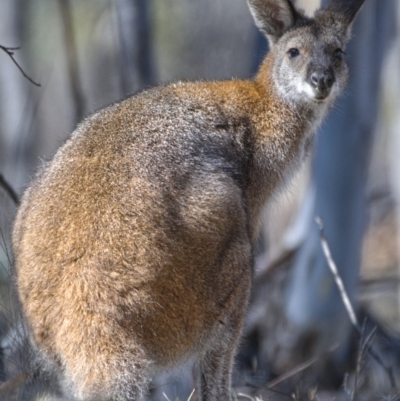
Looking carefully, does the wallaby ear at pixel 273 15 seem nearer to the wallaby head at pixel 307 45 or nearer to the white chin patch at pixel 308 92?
the wallaby head at pixel 307 45

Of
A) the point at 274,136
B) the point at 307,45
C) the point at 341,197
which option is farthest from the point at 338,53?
the point at 341,197

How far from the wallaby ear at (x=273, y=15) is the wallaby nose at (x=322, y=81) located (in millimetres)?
625

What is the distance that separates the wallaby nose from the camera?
18.4 ft

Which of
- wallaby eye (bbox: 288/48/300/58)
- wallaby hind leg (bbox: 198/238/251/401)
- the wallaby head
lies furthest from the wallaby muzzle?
wallaby hind leg (bbox: 198/238/251/401)

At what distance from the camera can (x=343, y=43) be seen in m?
6.05

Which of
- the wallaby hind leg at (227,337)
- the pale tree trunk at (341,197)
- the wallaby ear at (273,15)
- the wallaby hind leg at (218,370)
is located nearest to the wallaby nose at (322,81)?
the wallaby ear at (273,15)

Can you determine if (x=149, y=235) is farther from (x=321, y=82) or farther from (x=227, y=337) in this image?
(x=321, y=82)

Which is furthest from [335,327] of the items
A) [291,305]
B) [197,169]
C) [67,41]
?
[67,41]

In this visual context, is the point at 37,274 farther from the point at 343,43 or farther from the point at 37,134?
the point at 37,134

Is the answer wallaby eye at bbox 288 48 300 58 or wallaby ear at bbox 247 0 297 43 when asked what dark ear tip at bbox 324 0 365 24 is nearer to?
wallaby ear at bbox 247 0 297 43

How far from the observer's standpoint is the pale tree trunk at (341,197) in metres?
8.66

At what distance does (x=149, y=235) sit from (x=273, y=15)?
242 cm

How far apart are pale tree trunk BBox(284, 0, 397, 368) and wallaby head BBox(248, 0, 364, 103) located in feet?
7.88

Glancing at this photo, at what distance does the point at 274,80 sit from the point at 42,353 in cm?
254
